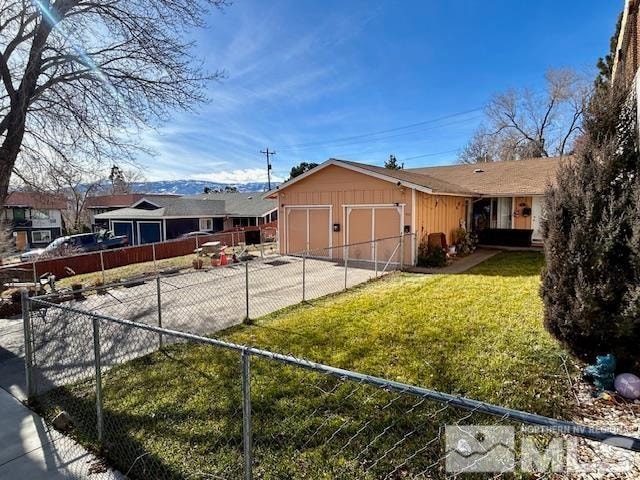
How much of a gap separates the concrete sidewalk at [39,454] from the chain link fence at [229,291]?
191 cm

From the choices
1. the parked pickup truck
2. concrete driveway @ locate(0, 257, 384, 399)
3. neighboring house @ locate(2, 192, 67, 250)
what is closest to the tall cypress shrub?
concrete driveway @ locate(0, 257, 384, 399)

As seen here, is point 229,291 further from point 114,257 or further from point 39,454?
point 114,257

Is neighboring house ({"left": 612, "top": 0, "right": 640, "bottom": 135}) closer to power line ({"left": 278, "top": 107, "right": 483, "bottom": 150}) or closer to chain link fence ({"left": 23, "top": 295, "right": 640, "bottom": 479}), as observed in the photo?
chain link fence ({"left": 23, "top": 295, "right": 640, "bottom": 479})

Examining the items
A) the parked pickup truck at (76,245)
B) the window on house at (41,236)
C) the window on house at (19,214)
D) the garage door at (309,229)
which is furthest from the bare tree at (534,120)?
the window on house at (19,214)

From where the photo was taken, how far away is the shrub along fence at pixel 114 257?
1400 centimetres

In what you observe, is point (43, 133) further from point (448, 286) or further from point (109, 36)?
point (448, 286)

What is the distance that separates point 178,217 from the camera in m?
27.3

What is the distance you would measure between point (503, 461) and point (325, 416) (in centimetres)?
154

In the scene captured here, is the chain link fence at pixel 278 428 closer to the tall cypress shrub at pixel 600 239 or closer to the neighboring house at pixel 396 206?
the tall cypress shrub at pixel 600 239

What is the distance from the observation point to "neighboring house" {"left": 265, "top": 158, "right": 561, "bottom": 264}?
1325cm

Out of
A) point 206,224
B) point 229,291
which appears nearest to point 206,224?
point 206,224

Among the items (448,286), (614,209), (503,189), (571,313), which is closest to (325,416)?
(571,313)

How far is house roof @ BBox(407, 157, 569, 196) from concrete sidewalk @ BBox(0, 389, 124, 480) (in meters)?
15.9

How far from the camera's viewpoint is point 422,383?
4.01 m
